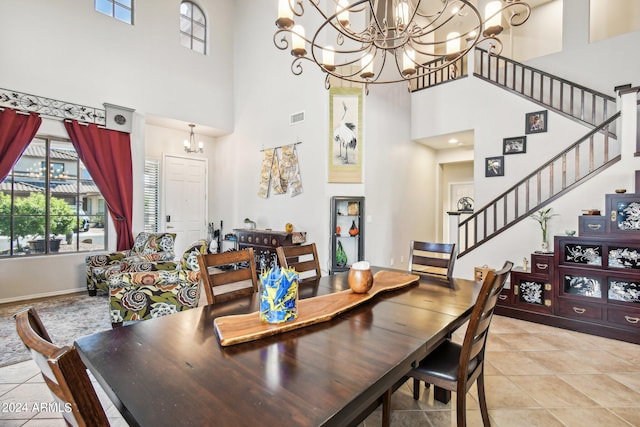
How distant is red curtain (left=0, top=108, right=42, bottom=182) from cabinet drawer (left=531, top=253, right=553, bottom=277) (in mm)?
7068

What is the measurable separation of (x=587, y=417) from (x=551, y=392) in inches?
10.8

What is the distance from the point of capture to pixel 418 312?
65.9 inches

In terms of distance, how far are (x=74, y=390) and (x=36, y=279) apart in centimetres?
561

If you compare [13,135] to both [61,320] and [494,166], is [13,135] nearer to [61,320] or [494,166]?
[61,320]

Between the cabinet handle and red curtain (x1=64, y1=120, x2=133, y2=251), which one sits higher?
red curtain (x1=64, y1=120, x2=133, y2=251)

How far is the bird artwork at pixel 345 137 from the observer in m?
5.62

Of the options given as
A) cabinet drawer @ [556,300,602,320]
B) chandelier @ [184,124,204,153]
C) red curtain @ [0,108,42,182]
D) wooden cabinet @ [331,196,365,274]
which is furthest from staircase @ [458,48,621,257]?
red curtain @ [0,108,42,182]

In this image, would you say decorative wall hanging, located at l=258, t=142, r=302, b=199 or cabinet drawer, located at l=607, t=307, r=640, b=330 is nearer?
cabinet drawer, located at l=607, t=307, r=640, b=330

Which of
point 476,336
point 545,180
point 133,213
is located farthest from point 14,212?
point 545,180

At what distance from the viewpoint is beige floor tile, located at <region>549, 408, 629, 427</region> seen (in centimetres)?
196

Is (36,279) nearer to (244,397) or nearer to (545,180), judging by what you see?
(244,397)

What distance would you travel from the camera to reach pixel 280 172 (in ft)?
20.9

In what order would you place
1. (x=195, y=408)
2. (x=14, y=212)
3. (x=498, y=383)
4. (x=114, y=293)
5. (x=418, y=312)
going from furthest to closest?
A: (x=14, y=212) < (x=114, y=293) < (x=498, y=383) < (x=418, y=312) < (x=195, y=408)

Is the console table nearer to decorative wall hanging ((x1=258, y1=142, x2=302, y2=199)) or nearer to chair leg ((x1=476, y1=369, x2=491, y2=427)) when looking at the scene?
decorative wall hanging ((x1=258, y1=142, x2=302, y2=199))
